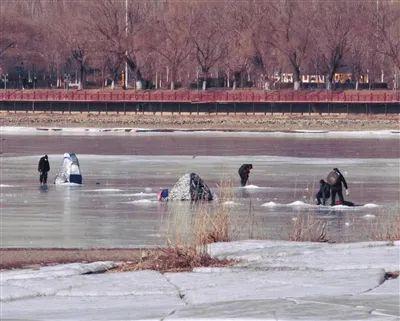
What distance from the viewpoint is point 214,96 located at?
275ft

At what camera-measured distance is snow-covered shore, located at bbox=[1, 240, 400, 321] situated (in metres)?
10.4

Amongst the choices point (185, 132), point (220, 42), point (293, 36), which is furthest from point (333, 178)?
point (220, 42)

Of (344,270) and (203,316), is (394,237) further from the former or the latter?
(203,316)

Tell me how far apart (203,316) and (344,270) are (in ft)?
10.6

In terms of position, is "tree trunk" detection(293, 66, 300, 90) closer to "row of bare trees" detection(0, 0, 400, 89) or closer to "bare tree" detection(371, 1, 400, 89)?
"row of bare trees" detection(0, 0, 400, 89)

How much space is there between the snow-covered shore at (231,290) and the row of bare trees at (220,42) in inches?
3097

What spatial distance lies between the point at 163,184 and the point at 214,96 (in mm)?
52200

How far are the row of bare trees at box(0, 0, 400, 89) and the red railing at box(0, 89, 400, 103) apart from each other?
6.47 metres

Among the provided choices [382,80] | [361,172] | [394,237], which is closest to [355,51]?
[382,80]

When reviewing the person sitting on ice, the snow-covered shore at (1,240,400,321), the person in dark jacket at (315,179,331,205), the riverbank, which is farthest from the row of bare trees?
the snow-covered shore at (1,240,400,321)

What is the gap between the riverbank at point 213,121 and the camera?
227 ft

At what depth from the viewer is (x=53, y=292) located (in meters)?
12.0

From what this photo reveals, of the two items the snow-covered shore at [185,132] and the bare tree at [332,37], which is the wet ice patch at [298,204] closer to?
the snow-covered shore at [185,132]

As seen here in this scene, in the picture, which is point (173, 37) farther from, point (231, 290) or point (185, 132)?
point (231, 290)
